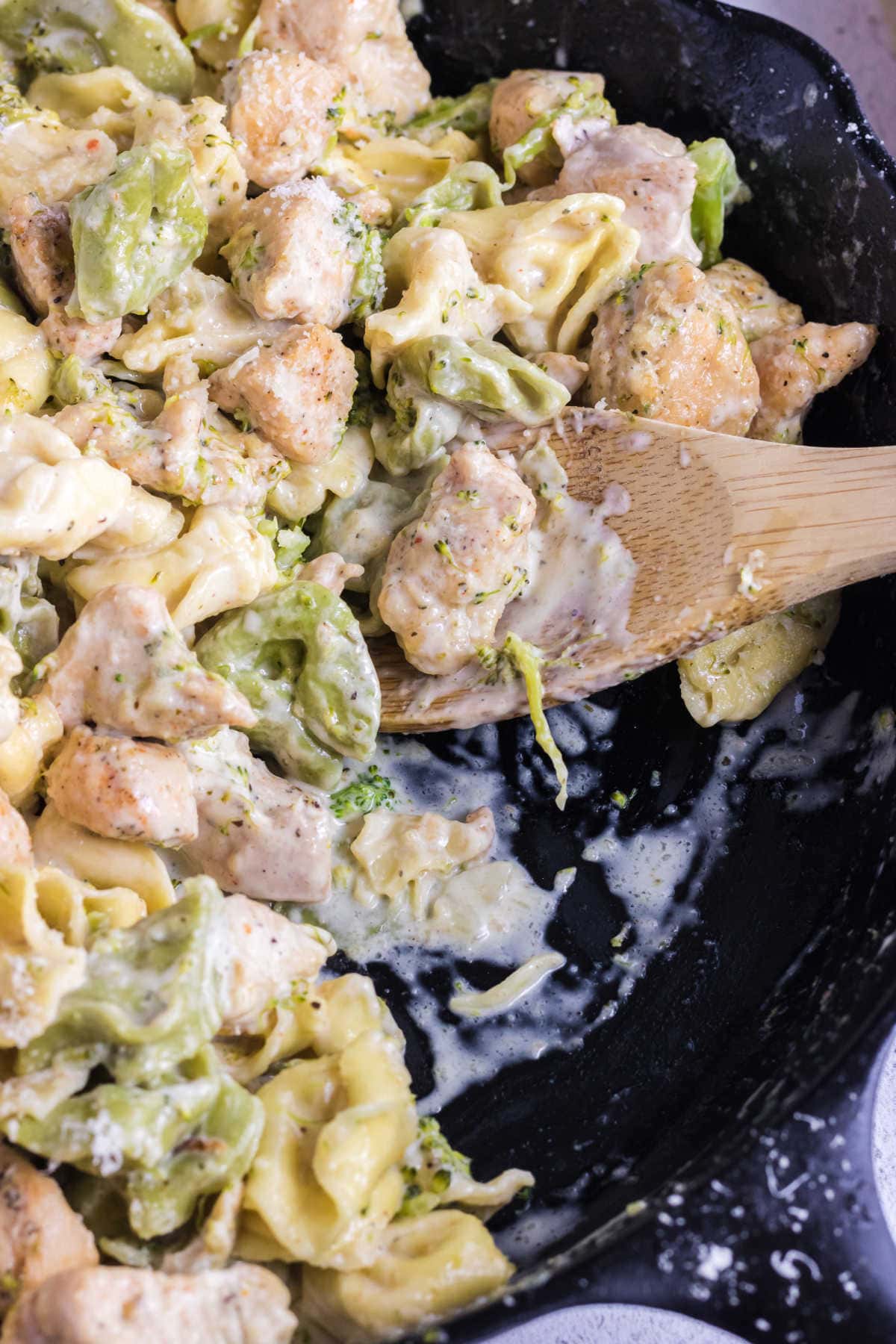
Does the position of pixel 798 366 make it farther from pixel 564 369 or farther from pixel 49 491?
pixel 49 491

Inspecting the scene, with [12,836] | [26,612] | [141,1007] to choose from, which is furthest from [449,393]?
[141,1007]

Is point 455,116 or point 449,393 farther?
point 455,116

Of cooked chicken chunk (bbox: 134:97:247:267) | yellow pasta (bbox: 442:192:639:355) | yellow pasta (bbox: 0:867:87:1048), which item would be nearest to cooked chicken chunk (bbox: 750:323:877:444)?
yellow pasta (bbox: 442:192:639:355)

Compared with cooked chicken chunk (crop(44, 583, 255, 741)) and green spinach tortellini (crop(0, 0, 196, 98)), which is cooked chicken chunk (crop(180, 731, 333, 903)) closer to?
cooked chicken chunk (crop(44, 583, 255, 741))

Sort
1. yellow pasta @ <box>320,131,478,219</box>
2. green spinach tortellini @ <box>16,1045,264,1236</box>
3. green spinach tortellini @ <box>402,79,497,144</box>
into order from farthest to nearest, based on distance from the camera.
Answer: green spinach tortellini @ <box>402,79,497,144</box> < yellow pasta @ <box>320,131,478,219</box> < green spinach tortellini @ <box>16,1045,264,1236</box>

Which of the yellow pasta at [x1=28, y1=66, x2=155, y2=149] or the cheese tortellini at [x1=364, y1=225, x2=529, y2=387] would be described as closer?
the cheese tortellini at [x1=364, y1=225, x2=529, y2=387]

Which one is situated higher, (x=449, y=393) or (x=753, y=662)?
(x=449, y=393)

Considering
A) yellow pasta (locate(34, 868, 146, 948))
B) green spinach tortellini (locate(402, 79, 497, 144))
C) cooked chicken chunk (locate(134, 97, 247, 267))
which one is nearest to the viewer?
yellow pasta (locate(34, 868, 146, 948))
